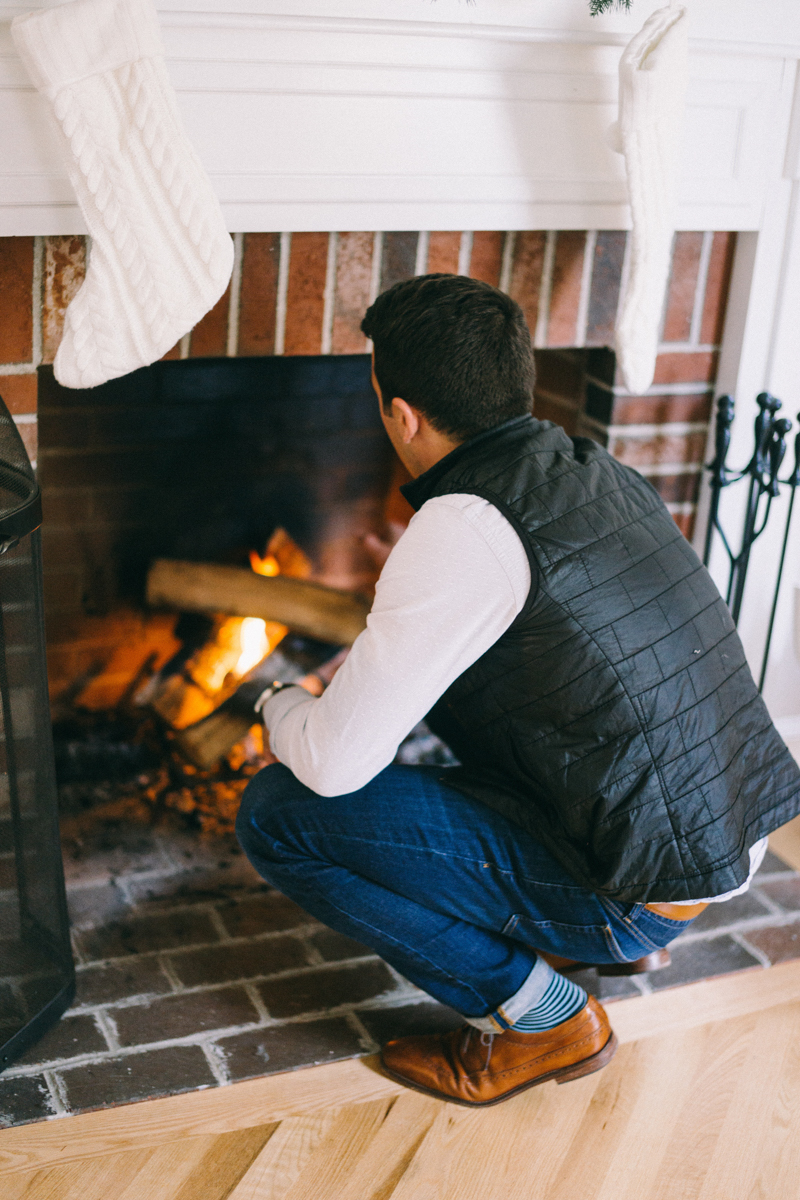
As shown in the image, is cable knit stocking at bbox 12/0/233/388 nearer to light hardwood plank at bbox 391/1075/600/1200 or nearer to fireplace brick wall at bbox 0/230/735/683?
fireplace brick wall at bbox 0/230/735/683

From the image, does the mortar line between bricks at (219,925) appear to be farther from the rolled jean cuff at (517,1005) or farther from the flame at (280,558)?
the flame at (280,558)

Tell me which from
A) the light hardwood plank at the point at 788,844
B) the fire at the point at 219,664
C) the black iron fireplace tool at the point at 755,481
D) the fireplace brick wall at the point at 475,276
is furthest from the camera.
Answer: the fire at the point at 219,664

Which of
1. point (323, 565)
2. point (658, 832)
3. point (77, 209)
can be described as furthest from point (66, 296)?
point (658, 832)

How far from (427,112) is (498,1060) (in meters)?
1.32

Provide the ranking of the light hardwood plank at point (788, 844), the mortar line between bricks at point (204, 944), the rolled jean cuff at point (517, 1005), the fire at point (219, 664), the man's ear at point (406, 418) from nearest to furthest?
the man's ear at point (406, 418), the rolled jean cuff at point (517, 1005), the mortar line between bricks at point (204, 944), the light hardwood plank at point (788, 844), the fire at point (219, 664)

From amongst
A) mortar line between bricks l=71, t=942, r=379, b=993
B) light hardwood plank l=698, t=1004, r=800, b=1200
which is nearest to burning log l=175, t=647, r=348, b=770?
mortar line between bricks l=71, t=942, r=379, b=993

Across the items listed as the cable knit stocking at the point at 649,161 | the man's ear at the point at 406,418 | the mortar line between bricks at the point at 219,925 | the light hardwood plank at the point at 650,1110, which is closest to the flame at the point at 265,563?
the mortar line between bricks at the point at 219,925

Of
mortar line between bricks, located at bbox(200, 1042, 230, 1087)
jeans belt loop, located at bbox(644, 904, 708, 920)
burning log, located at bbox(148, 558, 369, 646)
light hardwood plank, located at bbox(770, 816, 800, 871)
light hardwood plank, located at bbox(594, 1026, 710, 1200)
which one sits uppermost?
burning log, located at bbox(148, 558, 369, 646)

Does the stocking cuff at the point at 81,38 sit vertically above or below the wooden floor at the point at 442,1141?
above

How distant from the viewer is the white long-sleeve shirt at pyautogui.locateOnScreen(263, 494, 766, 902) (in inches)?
49.9

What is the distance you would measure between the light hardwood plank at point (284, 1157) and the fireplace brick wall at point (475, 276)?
3.25 ft

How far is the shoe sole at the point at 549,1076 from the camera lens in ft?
4.98

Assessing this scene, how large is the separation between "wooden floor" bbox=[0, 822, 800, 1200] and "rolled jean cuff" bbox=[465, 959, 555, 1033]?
0.12 metres

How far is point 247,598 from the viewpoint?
2154 mm
